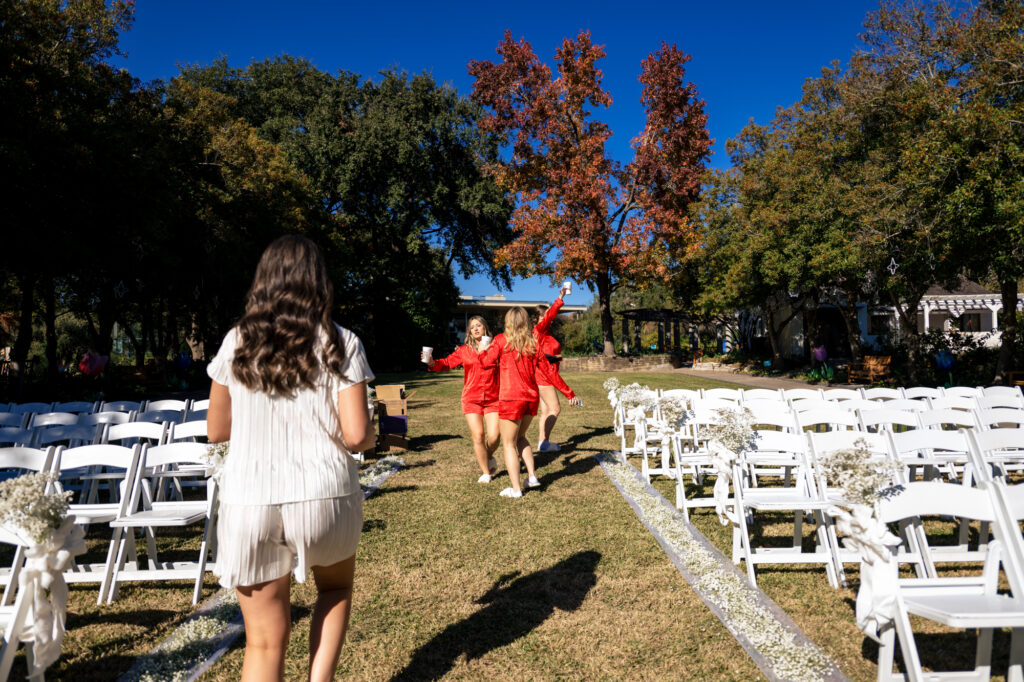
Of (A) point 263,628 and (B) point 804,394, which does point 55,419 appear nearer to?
(A) point 263,628

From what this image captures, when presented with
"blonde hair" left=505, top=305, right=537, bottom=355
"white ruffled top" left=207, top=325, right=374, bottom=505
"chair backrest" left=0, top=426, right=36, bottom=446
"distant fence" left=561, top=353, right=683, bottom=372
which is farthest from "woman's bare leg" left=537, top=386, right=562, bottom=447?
"distant fence" left=561, top=353, right=683, bottom=372

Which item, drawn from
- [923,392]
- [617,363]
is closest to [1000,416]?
[923,392]

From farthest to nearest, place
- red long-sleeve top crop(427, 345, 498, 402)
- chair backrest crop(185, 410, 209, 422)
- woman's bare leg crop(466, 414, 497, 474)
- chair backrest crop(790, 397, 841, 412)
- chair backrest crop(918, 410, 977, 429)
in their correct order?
chair backrest crop(185, 410, 209, 422) < woman's bare leg crop(466, 414, 497, 474) < red long-sleeve top crop(427, 345, 498, 402) < chair backrest crop(790, 397, 841, 412) < chair backrest crop(918, 410, 977, 429)

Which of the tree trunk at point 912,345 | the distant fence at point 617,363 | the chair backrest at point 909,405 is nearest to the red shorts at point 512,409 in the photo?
the chair backrest at point 909,405

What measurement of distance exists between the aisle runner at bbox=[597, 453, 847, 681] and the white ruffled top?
91.0 inches

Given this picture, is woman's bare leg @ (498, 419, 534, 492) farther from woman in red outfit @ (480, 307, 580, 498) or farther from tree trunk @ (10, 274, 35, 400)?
tree trunk @ (10, 274, 35, 400)

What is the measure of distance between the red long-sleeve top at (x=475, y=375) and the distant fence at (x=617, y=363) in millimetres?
19386

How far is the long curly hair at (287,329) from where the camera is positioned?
210 cm

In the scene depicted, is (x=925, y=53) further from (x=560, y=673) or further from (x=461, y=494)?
(x=560, y=673)

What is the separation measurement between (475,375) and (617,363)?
1979 centimetres

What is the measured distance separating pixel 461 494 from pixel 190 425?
2.76 m

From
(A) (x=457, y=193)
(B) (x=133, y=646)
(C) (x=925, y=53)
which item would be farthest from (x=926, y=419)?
(A) (x=457, y=193)

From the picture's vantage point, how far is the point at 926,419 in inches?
223

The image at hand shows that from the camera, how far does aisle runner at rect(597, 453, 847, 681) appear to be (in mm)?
3031
